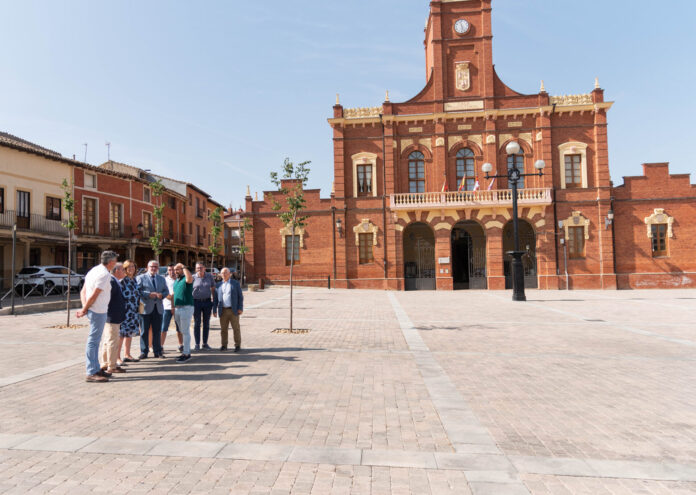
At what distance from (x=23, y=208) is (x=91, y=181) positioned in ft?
17.8

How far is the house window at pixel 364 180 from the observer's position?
93.0ft

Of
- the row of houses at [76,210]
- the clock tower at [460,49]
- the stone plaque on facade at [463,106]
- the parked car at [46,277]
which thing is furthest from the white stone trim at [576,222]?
the parked car at [46,277]

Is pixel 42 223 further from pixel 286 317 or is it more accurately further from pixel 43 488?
pixel 43 488

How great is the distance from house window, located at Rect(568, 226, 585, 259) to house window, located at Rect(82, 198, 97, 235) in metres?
32.3

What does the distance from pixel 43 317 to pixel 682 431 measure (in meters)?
16.0

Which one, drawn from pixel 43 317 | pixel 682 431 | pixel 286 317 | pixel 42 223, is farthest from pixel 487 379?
pixel 42 223

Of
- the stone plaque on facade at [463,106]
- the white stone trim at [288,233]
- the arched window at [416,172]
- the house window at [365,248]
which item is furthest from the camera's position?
the white stone trim at [288,233]

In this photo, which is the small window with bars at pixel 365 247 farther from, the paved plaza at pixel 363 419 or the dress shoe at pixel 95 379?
the dress shoe at pixel 95 379

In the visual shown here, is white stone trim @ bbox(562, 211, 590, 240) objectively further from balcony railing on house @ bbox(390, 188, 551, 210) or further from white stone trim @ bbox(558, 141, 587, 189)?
white stone trim @ bbox(558, 141, 587, 189)

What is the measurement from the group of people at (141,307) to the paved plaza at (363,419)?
0.43 m

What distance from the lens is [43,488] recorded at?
9.79 feet

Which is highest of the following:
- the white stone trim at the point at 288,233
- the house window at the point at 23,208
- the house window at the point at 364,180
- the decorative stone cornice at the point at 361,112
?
the decorative stone cornice at the point at 361,112

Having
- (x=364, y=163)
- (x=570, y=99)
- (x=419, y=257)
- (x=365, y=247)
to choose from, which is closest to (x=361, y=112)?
(x=364, y=163)

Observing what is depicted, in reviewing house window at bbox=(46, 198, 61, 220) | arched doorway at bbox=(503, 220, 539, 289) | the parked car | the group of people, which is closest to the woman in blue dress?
the group of people
